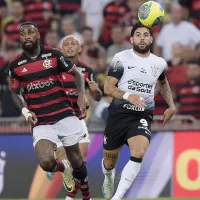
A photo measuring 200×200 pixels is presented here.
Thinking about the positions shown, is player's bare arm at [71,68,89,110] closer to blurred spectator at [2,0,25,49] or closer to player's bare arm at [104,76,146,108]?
player's bare arm at [104,76,146,108]

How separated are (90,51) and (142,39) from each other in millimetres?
6625

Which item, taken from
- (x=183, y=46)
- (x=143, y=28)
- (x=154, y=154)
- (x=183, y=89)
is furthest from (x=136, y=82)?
(x=183, y=46)

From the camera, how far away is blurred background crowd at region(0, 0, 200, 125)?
17391 millimetres

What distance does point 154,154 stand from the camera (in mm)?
15781

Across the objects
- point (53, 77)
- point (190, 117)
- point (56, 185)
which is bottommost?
point (56, 185)

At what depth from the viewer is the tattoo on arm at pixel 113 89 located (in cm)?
1230

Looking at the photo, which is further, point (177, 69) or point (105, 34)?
point (105, 34)

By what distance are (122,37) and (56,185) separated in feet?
13.7

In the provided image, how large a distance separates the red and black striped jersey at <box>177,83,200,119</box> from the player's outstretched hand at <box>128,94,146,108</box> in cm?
504

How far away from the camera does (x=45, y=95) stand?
12.6 m

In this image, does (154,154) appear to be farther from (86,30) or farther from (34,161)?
(86,30)

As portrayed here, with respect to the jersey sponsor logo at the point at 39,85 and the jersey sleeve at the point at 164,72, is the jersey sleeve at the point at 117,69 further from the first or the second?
the jersey sponsor logo at the point at 39,85

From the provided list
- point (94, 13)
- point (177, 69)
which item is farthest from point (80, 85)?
point (94, 13)

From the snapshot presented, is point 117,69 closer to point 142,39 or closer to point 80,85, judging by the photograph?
point 142,39
